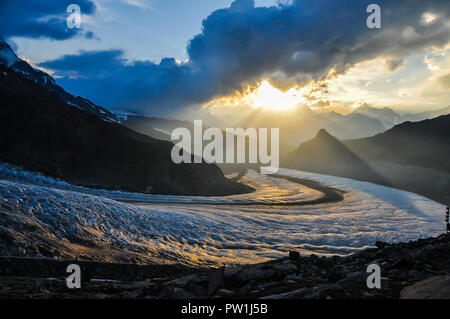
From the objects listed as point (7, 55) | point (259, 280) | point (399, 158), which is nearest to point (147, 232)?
point (259, 280)

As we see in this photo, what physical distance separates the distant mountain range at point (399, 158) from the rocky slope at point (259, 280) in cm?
7077

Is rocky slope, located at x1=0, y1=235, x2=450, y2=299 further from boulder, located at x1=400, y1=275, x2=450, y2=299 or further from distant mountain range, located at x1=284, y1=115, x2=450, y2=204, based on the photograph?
distant mountain range, located at x1=284, y1=115, x2=450, y2=204

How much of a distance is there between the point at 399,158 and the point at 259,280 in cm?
12655

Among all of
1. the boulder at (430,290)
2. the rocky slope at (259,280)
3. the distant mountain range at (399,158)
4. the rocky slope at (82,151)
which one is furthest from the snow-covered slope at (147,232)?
the distant mountain range at (399,158)

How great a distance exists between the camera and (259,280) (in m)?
7.82

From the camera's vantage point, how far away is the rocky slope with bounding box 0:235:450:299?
607cm

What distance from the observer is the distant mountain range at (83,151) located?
39625 mm

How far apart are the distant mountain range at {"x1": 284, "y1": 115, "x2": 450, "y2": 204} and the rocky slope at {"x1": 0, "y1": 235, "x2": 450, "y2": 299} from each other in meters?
70.8

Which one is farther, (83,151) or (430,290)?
(83,151)

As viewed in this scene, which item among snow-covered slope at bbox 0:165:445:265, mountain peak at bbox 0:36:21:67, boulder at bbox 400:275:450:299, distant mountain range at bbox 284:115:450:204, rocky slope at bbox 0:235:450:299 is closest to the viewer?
boulder at bbox 400:275:450:299

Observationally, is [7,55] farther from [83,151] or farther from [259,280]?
[259,280]

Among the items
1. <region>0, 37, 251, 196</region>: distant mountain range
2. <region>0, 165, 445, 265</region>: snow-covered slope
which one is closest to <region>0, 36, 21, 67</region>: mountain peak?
<region>0, 37, 251, 196</region>: distant mountain range
